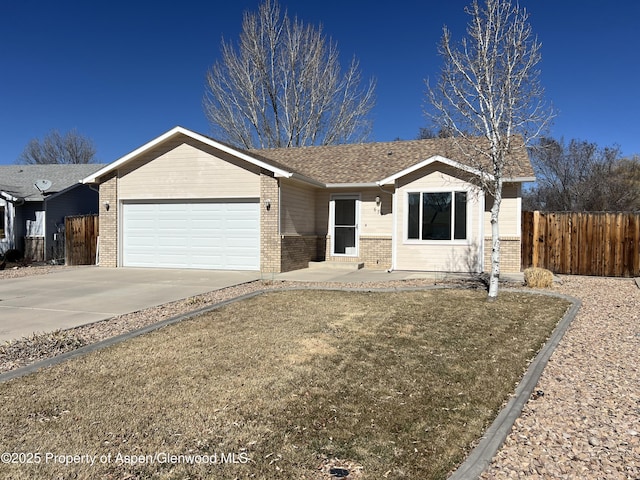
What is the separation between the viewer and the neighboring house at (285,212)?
13570 mm

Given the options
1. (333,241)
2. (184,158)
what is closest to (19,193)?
(184,158)

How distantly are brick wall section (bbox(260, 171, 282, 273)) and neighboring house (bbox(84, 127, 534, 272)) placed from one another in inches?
1.2

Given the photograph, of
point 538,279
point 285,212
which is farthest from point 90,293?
point 538,279

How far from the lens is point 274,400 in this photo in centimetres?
407

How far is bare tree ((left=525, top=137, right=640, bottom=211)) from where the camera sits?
26900 mm

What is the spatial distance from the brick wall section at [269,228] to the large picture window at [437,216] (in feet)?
13.9

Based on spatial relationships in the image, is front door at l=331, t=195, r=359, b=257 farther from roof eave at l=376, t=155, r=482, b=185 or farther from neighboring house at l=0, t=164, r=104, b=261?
neighboring house at l=0, t=164, r=104, b=261

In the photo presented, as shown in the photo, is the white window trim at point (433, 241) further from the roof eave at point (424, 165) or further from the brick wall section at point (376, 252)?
the brick wall section at point (376, 252)

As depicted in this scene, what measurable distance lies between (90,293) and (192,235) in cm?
521

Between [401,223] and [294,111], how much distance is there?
1964 centimetres

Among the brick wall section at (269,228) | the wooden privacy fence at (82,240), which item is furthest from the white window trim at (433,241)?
the wooden privacy fence at (82,240)

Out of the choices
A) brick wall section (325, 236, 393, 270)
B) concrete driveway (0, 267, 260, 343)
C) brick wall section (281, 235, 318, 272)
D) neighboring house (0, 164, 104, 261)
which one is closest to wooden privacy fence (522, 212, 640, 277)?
brick wall section (325, 236, 393, 270)

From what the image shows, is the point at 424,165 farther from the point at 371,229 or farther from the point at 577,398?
the point at 577,398

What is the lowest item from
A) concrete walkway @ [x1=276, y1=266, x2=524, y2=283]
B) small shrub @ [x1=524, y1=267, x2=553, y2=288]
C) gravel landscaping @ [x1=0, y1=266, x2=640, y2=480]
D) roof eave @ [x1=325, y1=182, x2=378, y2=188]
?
gravel landscaping @ [x1=0, y1=266, x2=640, y2=480]
